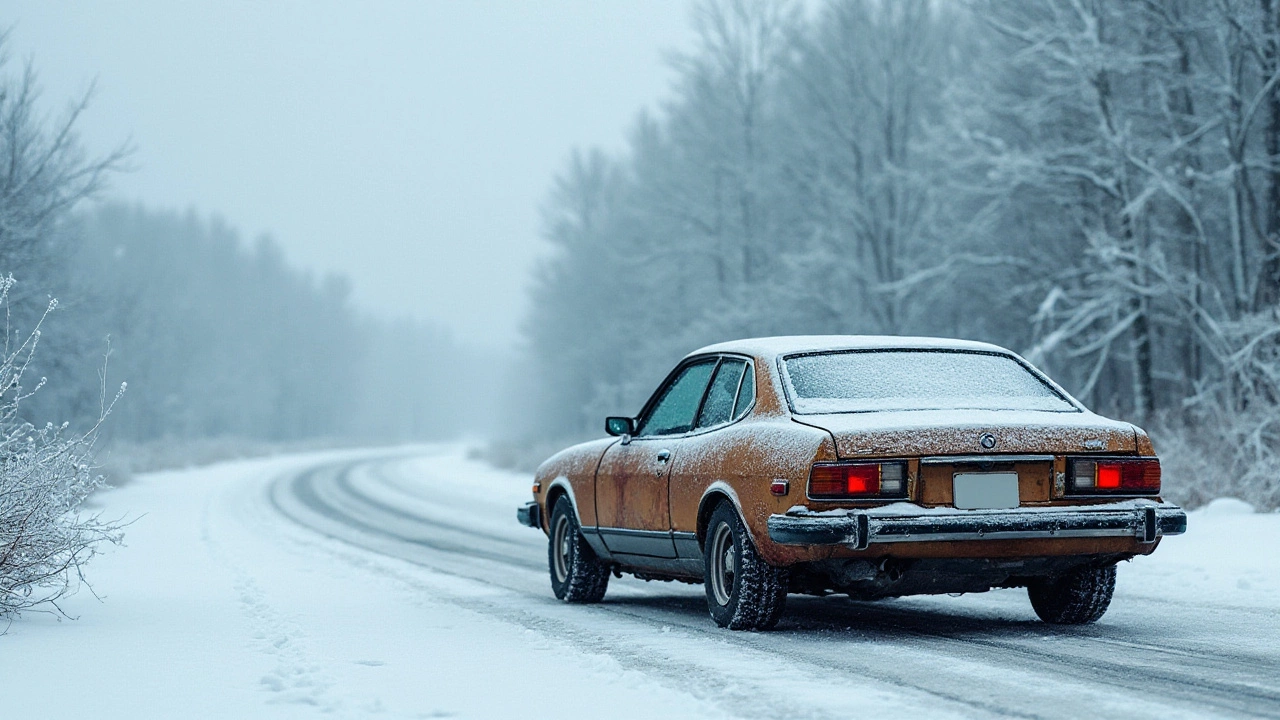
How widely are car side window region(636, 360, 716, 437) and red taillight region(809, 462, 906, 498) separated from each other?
66.8 inches

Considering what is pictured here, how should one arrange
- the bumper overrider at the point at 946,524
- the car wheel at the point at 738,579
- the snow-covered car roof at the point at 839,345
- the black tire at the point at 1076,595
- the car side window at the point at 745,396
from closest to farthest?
1. the bumper overrider at the point at 946,524
2. the car wheel at the point at 738,579
3. the black tire at the point at 1076,595
4. the car side window at the point at 745,396
5. the snow-covered car roof at the point at 839,345

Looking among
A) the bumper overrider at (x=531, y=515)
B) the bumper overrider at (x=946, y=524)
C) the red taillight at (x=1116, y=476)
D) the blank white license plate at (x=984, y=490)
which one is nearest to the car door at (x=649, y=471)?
the bumper overrider at (x=531, y=515)

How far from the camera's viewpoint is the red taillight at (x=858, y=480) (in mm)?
6758

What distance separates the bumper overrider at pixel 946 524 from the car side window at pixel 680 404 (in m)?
1.71

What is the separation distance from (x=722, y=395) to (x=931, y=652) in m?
2.07

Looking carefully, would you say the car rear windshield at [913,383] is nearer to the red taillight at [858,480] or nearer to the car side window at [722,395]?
the car side window at [722,395]

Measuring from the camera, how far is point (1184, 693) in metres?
5.38

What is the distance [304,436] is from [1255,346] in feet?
240

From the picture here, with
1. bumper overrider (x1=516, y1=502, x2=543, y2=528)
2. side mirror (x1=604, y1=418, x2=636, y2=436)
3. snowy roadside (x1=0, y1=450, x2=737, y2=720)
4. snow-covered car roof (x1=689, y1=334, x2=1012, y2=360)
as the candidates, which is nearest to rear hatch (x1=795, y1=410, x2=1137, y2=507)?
snow-covered car roof (x1=689, y1=334, x2=1012, y2=360)

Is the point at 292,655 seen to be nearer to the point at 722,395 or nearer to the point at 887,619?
the point at 722,395

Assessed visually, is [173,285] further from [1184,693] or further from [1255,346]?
[1184,693]

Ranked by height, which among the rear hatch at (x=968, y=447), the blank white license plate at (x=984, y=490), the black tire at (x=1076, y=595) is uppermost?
the rear hatch at (x=968, y=447)

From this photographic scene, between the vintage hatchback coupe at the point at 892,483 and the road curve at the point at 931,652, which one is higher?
the vintage hatchback coupe at the point at 892,483

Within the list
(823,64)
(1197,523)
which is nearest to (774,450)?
(1197,523)
